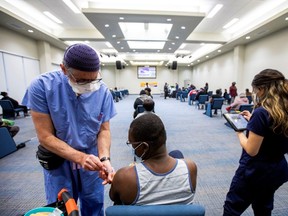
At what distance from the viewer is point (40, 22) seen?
7430 mm

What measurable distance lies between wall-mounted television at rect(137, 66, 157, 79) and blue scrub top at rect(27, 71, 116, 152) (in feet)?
63.7

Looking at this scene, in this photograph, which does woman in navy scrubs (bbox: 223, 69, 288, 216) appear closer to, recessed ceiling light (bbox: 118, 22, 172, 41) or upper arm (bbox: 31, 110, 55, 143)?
upper arm (bbox: 31, 110, 55, 143)

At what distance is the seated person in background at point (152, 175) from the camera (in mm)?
803

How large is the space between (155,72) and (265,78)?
19520mm

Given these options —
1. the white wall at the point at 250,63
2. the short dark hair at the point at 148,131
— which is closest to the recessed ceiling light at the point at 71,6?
the short dark hair at the point at 148,131

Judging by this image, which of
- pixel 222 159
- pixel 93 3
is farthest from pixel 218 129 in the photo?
pixel 93 3

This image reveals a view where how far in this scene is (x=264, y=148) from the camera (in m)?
1.12

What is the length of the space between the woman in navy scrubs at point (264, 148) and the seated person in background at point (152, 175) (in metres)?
0.53

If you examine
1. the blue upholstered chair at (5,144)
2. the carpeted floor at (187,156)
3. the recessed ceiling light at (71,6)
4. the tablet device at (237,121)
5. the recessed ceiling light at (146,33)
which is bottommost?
the carpeted floor at (187,156)

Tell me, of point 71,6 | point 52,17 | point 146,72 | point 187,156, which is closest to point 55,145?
point 187,156

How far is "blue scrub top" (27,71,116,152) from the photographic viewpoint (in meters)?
0.90

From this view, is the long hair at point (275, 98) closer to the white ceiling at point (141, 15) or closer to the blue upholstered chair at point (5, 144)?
the blue upholstered chair at point (5, 144)

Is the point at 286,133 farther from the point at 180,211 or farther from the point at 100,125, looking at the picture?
the point at 100,125

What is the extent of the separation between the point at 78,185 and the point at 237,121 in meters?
1.22
